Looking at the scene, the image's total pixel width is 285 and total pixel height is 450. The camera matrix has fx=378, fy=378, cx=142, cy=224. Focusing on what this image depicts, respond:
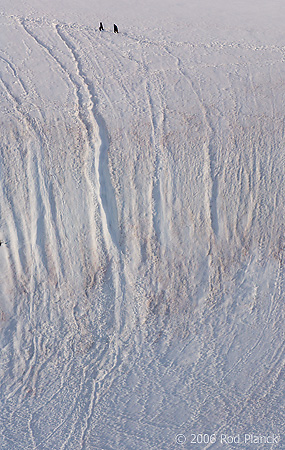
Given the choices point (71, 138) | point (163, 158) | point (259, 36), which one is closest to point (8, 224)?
point (71, 138)

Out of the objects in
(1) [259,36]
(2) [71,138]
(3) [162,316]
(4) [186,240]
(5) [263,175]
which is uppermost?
(1) [259,36]

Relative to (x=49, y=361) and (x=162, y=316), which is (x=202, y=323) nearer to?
(x=162, y=316)

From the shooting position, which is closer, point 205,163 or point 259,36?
point 205,163

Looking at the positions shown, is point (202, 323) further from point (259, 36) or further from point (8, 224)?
point (259, 36)

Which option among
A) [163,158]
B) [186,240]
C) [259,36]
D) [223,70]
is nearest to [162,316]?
[186,240]

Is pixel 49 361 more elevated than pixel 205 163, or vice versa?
pixel 205 163

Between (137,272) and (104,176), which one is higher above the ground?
(104,176)
